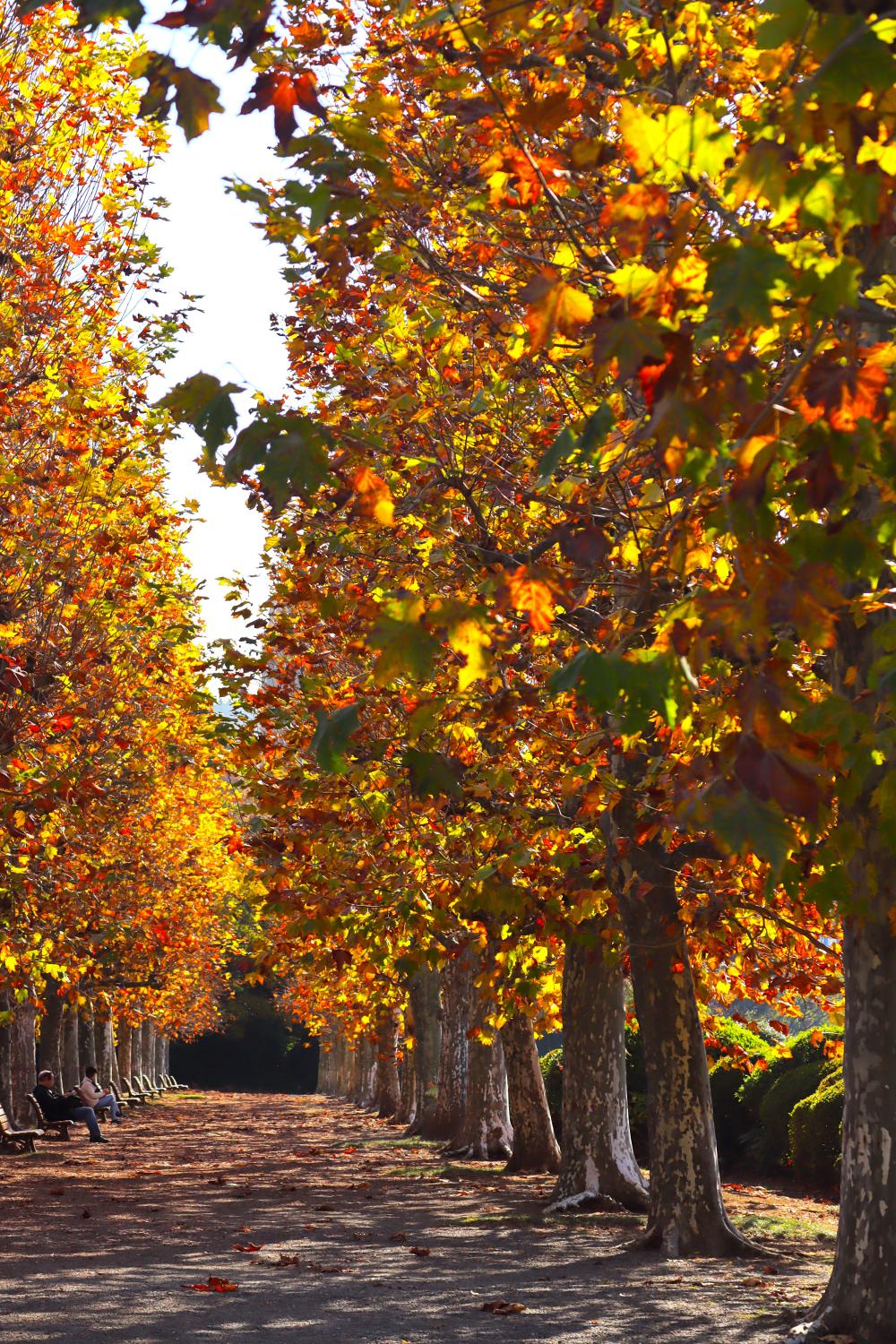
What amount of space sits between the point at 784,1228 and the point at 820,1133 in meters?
4.90

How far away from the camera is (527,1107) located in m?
20.1

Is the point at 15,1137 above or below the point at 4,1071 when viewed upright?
below

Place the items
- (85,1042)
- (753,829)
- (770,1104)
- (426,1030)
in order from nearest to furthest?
(753,829) < (770,1104) < (426,1030) < (85,1042)

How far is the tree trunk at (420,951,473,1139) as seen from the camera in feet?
78.3

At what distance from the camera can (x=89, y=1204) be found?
16.6 meters

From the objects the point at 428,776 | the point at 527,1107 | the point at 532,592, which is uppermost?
the point at 532,592

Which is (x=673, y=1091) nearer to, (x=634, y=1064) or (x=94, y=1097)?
(x=634, y=1064)

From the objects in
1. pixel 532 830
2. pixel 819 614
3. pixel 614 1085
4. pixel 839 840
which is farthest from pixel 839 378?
pixel 614 1085

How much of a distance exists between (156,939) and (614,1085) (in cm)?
1665

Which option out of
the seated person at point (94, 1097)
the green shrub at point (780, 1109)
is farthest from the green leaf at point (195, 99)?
the seated person at point (94, 1097)

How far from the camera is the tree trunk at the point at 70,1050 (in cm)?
3503


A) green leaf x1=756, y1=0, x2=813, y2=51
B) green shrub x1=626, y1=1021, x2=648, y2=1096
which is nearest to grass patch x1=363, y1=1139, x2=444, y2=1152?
green shrub x1=626, y1=1021, x2=648, y2=1096

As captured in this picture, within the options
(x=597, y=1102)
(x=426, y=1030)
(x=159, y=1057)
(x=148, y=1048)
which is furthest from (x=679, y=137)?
(x=159, y=1057)

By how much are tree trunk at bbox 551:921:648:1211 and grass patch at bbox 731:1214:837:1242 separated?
117 centimetres
